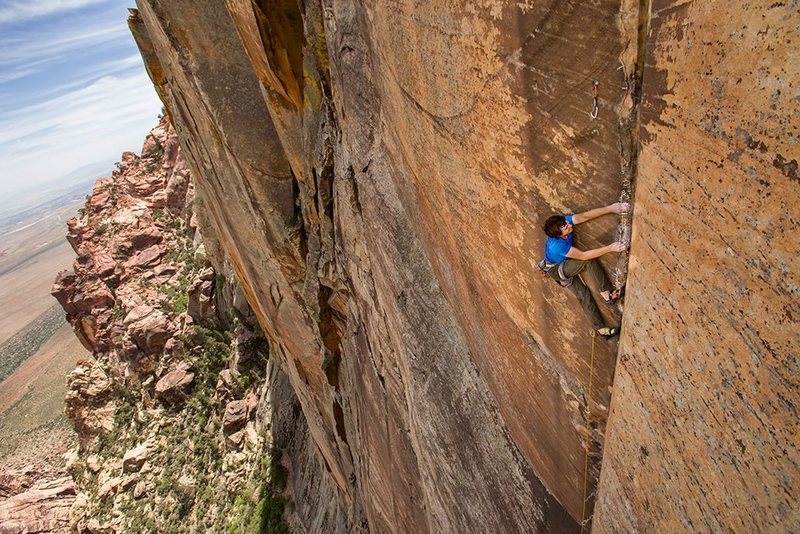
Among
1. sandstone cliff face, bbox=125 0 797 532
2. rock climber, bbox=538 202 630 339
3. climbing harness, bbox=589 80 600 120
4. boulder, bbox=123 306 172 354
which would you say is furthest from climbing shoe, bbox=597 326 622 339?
boulder, bbox=123 306 172 354

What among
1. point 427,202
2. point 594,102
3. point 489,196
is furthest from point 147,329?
point 594,102

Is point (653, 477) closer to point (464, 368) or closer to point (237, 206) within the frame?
point (464, 368)

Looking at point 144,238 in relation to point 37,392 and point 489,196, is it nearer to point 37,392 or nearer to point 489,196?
point 37,392

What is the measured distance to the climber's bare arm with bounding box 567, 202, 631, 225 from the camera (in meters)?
2.97

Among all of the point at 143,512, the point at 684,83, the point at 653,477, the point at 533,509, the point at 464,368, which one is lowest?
the point at 143,512

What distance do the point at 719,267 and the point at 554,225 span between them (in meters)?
1.14

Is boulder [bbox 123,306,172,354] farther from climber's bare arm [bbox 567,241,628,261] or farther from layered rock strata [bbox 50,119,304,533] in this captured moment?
climber's bare arm [bbox 567,241,628,261]

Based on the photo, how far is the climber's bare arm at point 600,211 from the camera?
117 inches

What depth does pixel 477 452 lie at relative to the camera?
5398 millimetres

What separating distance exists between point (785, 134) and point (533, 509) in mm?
4344

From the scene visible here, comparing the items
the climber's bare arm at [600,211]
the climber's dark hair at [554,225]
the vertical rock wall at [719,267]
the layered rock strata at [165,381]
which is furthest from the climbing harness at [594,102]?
the layered rock strata at [165,381]

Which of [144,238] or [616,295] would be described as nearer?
[616,295]

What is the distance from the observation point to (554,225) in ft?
10.7

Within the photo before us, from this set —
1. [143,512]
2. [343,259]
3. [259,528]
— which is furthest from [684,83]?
[143,512]
